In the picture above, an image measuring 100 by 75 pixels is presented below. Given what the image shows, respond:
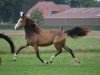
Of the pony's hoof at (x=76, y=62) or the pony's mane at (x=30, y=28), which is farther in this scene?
the pony's mane at (x=30, y=28)

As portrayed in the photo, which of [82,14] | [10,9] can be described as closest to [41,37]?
[82,14]

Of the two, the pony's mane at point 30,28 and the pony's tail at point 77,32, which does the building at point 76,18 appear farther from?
the pony's mane at point 30,28

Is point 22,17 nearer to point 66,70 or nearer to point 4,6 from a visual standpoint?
point 66,70

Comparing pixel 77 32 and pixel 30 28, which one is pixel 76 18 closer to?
pixel 77 32

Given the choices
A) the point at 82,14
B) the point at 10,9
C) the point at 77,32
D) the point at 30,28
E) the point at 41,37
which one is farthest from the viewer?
the point at 10,9

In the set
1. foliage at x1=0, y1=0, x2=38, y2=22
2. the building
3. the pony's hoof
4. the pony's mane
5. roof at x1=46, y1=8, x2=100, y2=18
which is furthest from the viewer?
foliage at x1=0, y1=0, x2=38, y2=22

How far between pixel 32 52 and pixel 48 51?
4.10ft

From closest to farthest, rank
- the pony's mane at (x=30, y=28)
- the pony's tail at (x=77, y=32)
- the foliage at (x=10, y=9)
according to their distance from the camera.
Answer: the pony's mane at (x=30, y=28) < the pony's tail at (x=77, y=32) < the foliage at (x=10, y=9)

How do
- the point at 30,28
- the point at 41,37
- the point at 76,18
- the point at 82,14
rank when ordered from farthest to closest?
the point at 82,14, the point at 76,18, the point at 30,28, the point at 41,37

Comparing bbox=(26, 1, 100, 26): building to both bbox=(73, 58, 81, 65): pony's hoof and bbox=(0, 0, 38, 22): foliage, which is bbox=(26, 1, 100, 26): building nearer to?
bbox=(0, 0, 38, 22): foliage

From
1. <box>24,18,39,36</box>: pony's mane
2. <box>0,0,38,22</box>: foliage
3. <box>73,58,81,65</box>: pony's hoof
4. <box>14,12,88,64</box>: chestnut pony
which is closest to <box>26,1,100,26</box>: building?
<box>0,0,38,22</box>: foliage

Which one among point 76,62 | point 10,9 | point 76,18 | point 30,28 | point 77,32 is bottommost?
point 76,18

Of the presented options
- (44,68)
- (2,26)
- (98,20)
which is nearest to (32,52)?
(44,68)

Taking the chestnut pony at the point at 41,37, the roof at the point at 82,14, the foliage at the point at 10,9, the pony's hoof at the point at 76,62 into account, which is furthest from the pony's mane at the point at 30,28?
the foliage at the point at 10,9
